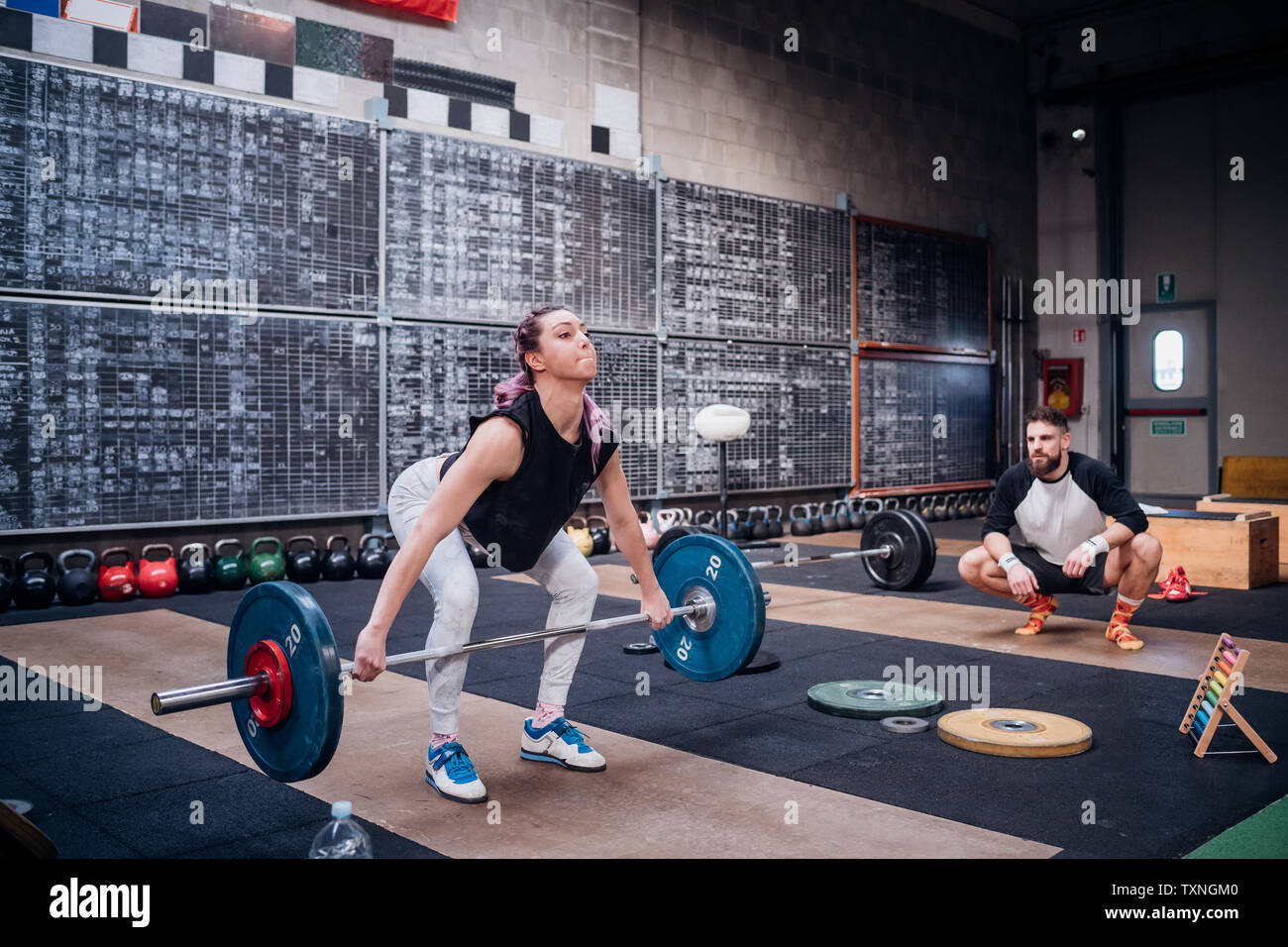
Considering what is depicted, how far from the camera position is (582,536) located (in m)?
6.16

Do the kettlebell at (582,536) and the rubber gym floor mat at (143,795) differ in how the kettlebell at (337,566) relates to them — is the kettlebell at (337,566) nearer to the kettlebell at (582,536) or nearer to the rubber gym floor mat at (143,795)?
the kettlebell at (582,536)

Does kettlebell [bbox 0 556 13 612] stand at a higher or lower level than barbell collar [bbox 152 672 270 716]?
lower

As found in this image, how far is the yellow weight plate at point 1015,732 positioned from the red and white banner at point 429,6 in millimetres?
4828

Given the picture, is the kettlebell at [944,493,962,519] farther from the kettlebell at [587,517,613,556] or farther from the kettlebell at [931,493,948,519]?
the kettlebell at [587,517,613,556]

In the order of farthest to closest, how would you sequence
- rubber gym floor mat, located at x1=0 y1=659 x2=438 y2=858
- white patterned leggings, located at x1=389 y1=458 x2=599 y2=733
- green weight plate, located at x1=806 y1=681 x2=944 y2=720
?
1. green weight plate, located at x1=806 y1=681 x2=944 y2=720
2. white patterned leggings, located at x1=389 y1=458 x2=599 y2=733
3. rubber gym floor mat, located at x1=0 y1=659 x2=438 y2=858

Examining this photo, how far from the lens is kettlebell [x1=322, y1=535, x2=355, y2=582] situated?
17.2 feet

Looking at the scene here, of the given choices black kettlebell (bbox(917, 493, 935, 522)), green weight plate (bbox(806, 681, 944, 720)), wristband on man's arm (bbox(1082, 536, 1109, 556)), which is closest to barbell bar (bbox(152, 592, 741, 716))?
Answer: green weight plate (bbox(806, 681, 944, 720))

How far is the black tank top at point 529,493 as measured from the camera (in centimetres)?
214

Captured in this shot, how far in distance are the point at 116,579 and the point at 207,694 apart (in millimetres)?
3212

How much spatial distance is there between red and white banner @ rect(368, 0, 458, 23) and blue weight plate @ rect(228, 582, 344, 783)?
4.61m

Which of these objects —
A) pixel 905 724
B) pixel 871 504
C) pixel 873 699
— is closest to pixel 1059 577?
pixel 873 699

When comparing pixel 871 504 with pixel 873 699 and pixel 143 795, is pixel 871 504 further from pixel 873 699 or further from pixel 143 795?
pixel 143 795

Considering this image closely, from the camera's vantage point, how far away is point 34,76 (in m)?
4.52
